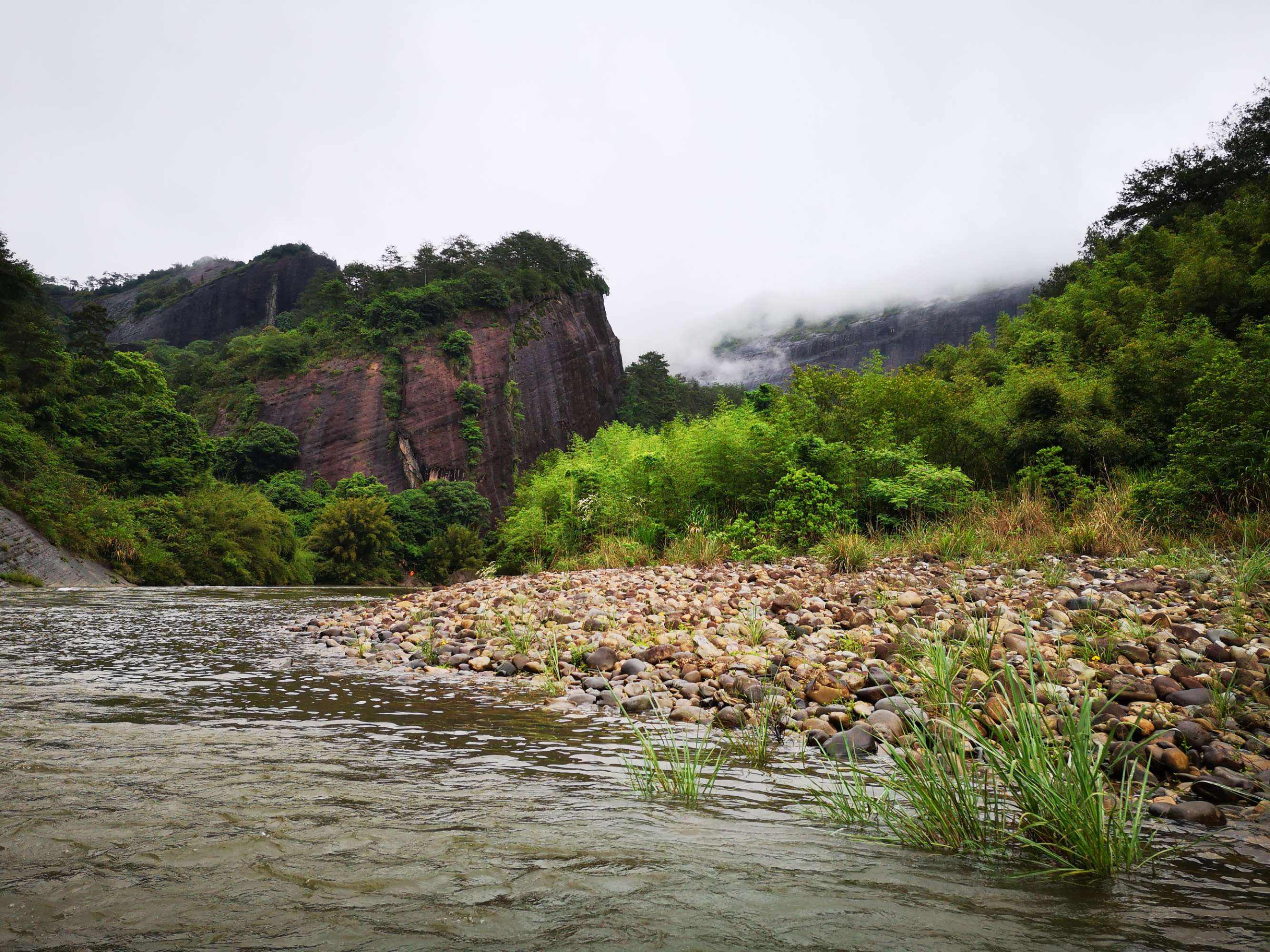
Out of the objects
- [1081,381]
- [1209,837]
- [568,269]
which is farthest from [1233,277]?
[568,269]

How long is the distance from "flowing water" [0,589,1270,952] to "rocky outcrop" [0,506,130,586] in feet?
71.3

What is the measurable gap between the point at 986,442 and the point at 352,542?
36672 mm

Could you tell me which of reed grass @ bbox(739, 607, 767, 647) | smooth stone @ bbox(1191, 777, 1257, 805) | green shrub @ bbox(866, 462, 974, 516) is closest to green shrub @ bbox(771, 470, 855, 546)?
→ green shrub @ bbox(866, 462, 974, 516)

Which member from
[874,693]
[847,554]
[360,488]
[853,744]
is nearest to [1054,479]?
[847,554]

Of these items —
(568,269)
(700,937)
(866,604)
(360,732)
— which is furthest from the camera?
(568,269)

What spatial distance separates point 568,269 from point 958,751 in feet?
272

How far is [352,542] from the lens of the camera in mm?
41188

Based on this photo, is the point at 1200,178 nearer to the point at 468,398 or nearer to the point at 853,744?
the point at 853,744

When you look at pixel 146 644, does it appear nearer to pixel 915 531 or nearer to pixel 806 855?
pixel 806 855

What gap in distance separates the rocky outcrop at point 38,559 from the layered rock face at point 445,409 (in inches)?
1432

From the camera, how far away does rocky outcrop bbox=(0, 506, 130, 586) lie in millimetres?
20250

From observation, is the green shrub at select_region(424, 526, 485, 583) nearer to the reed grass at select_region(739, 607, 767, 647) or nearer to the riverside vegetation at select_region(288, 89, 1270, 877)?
the riverside vegetation at select_region(288, 89, 1270, 877)

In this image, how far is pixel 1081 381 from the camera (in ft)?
49.0

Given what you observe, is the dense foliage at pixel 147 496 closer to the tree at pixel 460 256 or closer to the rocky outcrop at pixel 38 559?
the rocky outcrop at pixel 38 559
